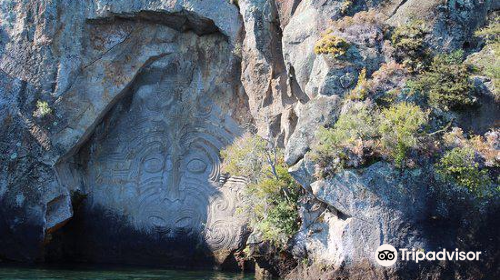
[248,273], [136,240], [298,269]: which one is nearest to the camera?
[298,269]

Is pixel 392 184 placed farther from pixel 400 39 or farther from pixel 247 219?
pixel 247 219

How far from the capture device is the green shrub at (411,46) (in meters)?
18.4

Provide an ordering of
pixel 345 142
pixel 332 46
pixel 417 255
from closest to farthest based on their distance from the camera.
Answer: pixel 417 255, pixel 345 142, pixel 332 46

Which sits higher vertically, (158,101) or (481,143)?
(158,101)

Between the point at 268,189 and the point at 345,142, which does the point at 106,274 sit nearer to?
the point at 268,189

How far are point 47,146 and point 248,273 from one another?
6738mm

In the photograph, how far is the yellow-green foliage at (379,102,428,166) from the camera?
1669cm

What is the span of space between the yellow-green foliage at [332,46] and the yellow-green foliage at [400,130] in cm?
230

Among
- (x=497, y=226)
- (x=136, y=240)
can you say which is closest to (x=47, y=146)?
(x=136, y=240)

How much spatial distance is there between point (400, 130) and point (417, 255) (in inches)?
110

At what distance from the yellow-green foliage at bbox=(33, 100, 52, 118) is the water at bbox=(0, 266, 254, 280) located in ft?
14.3

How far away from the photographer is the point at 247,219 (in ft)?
69.4

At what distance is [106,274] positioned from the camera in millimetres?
18906

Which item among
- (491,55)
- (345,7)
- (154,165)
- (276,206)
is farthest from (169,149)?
(491,55)
